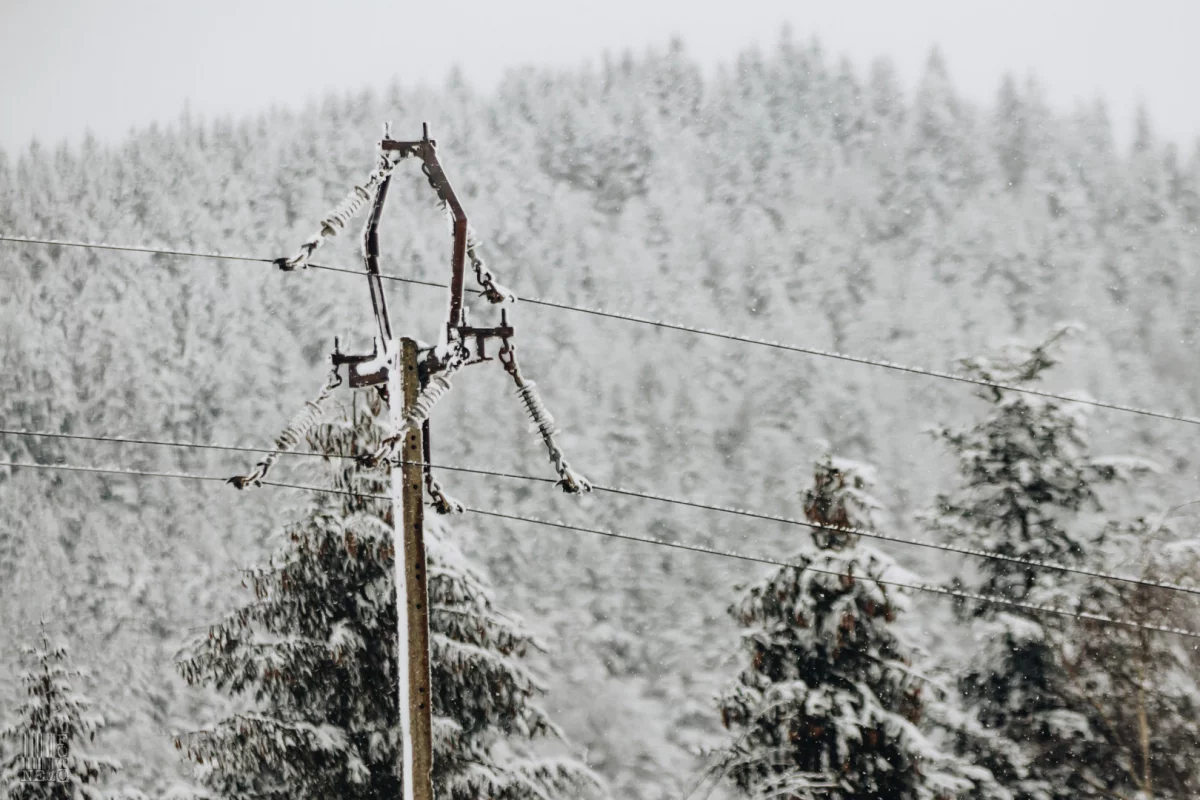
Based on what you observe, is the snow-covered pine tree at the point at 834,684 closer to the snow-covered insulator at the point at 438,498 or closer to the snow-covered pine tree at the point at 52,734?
the snow-covered insulator at the point at 438,498

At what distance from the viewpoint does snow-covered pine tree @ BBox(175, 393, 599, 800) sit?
10.5 m

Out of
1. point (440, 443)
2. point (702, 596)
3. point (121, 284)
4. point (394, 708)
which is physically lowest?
point (394, 708)

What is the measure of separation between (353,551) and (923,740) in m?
6.07

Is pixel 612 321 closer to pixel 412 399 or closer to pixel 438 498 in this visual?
pixel 438 498

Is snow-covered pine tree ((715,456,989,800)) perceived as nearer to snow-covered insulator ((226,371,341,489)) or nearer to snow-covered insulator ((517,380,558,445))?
snow-covered insulator ((517,380,558,445))

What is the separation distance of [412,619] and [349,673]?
5.84 metres

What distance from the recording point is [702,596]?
6444 centimetres

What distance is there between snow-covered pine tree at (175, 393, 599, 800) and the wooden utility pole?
553 centimetres

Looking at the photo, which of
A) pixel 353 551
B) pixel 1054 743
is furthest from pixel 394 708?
pixel 1054 743

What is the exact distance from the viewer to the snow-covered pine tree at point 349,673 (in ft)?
34.4

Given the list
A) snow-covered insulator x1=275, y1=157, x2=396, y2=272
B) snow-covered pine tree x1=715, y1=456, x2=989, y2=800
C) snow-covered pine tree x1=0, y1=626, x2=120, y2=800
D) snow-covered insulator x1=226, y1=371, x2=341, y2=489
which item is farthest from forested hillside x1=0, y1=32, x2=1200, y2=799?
snow-covered insulator x1=275, y1=157, x2=396, y2=272

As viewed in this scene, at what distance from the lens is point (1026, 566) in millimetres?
16312

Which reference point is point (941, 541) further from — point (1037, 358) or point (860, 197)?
point (860, 197)

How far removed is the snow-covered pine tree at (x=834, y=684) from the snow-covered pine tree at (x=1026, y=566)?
9.67 ft
